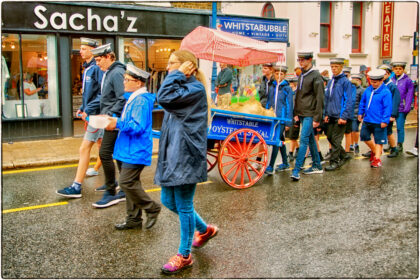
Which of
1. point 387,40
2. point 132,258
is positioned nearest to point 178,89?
point 132,258

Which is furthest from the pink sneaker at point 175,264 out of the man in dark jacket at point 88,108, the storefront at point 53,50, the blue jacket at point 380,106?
the storefront at point 53,50

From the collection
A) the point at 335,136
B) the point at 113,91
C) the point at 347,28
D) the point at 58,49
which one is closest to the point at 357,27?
the point at 347,28

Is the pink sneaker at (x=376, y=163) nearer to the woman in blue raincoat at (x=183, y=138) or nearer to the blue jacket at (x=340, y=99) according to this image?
the blue jacket at (x=340, y=99)

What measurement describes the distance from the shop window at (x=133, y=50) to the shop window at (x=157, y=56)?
0.18 meters

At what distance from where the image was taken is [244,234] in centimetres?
496

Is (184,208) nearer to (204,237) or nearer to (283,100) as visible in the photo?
(204,237)

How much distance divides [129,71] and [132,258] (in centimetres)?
193

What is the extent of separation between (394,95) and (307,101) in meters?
3.00

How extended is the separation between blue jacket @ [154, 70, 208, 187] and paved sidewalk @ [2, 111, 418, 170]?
5578 millimetres

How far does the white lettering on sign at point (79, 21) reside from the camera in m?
11.1

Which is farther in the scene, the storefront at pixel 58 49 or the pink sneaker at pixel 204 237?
the storefront at pixel 58 49

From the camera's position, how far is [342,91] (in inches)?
328

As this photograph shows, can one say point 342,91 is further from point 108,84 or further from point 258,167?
point 108,84

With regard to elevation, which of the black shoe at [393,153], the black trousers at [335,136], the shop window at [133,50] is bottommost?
the black shoe at [393,153]
